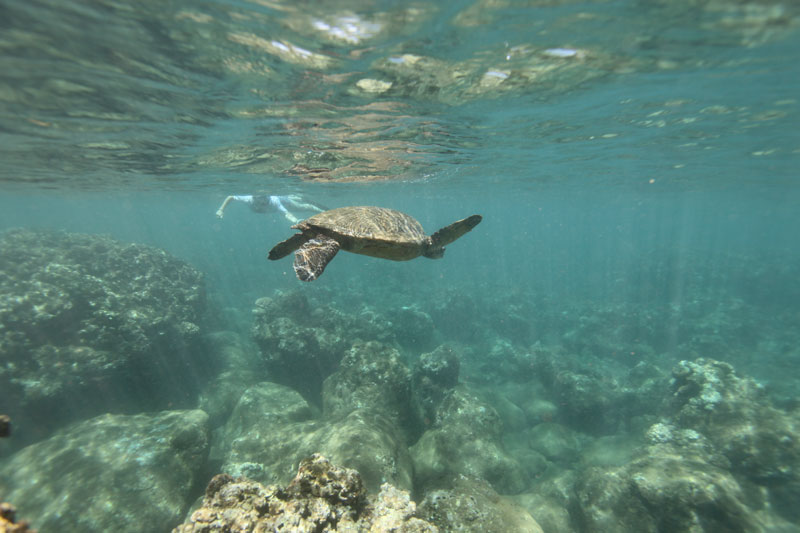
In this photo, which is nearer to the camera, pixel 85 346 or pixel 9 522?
pixel 9 522

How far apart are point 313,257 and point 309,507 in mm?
3668

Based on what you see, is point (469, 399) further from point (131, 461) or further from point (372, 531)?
point (131, 461)

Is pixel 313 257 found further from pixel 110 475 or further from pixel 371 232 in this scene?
pixel 110 475

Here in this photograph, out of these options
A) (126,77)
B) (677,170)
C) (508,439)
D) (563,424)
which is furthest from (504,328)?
(126,77)

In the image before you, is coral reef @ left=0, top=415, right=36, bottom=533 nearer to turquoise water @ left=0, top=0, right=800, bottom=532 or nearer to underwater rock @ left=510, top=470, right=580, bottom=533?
turquoise water @ left=0, top=0, right=800, bottom=532

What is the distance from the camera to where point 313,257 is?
568cm

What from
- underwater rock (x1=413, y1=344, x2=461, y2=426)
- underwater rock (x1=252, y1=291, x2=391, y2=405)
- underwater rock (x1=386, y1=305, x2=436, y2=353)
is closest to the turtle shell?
underwater rock (x1=413, y1=344, x2=461, y2=426)

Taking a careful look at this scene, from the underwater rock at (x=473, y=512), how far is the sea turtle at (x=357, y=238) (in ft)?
14.1


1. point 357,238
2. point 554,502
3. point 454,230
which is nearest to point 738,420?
point 554,502

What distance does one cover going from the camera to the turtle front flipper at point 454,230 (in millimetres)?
6270

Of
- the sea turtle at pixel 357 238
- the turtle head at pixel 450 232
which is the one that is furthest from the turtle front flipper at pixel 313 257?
the turtle head at pixel 450 232

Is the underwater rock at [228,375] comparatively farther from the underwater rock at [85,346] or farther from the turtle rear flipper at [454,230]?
the turtle rear flipper at [454,230]

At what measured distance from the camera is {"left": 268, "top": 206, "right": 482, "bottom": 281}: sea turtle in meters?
5.85

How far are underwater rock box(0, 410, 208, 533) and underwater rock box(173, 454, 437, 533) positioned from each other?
4592 mm
